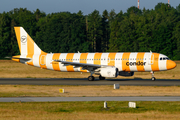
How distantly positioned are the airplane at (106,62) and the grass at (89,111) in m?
20.7

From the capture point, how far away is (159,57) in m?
44.8

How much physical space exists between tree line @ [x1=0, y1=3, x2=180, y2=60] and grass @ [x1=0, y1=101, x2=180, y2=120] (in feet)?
305

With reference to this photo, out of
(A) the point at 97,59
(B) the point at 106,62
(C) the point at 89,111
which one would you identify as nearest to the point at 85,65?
(A) the point at 97,59

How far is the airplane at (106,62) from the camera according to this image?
146 feet

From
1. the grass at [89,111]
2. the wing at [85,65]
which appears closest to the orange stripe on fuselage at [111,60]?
the wing at [85,65]

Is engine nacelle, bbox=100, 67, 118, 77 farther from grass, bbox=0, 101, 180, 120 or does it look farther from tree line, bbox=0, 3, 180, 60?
tree line, bbox=0, 3, 180, 60

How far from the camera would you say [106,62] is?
46.4m

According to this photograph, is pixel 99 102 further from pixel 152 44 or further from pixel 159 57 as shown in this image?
pixel 152 44

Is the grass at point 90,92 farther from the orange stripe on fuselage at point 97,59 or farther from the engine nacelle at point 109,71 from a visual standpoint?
the orange stripe on fuselage at point 97,59

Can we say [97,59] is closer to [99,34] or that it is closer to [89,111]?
[89,111]

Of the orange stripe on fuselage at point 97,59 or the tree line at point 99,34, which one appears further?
the tree line at point 99,34

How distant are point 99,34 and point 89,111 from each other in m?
121

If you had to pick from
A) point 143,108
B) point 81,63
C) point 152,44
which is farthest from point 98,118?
point 152,44

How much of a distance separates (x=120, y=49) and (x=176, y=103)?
331 ft
